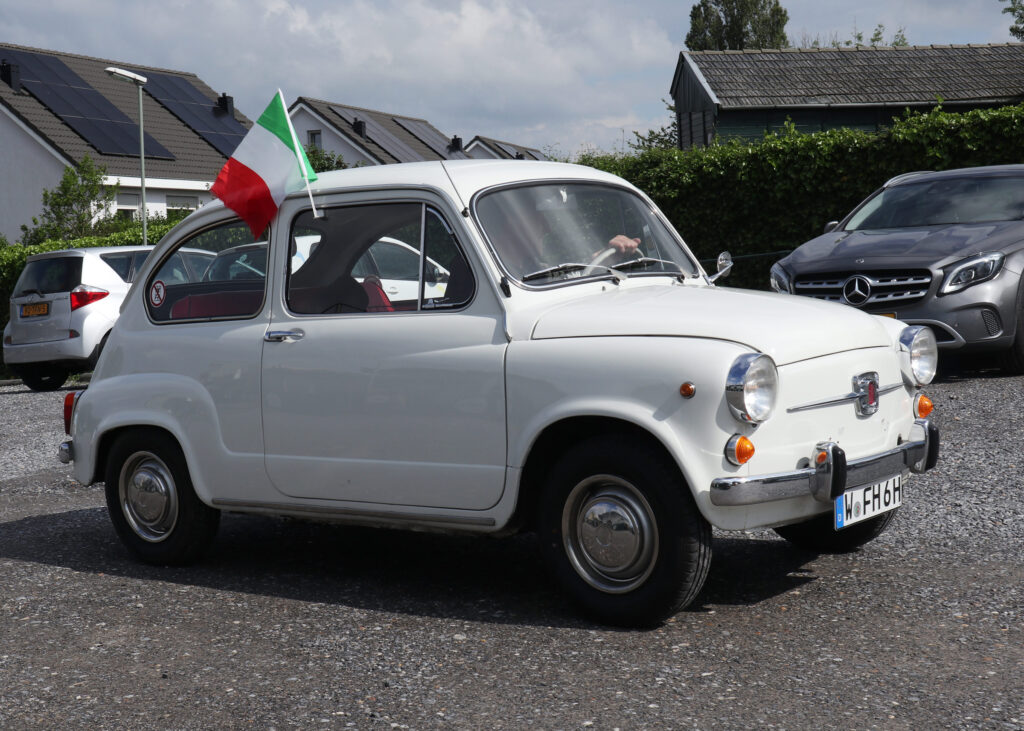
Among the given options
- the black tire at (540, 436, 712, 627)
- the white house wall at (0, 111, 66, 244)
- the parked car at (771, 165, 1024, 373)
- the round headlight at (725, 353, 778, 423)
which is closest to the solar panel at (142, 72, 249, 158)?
the white house wall at (0, 111, 66, 244)

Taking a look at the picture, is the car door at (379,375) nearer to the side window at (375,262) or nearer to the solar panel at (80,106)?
the side window at (375,262)

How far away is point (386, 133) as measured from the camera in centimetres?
5772

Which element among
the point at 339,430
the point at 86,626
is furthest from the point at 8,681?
the point at 339,430

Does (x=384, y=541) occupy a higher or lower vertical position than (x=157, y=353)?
lower

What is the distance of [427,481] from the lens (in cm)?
520

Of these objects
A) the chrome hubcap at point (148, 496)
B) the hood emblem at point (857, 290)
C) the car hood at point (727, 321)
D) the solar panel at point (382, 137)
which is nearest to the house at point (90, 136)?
the solar panel at point (382, 137)

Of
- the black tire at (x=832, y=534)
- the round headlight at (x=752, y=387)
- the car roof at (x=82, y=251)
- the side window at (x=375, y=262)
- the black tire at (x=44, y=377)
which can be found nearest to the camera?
Result: the round headlight at (x=752, y=387)

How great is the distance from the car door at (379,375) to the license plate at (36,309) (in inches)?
442

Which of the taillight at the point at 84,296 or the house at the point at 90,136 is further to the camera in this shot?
the house at the point at 90,136

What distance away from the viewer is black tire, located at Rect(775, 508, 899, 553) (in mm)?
5746

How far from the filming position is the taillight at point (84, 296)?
619 inches

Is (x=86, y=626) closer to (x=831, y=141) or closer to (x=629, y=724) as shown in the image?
(x=629, y=724)

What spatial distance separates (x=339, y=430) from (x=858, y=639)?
2.36 meters

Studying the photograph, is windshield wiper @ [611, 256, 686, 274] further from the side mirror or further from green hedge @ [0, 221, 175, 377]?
green hedge @ [0, 221, 175, 377]
